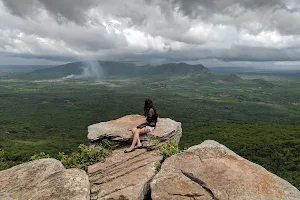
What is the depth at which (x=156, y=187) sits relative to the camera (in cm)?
1145

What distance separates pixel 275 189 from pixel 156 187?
5.08 metres

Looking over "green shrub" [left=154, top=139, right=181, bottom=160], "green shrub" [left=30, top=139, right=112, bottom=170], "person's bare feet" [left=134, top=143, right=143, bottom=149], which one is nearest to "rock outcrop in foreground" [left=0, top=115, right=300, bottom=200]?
"green shrub" [left=154, top=139, right=181, bottom=160]

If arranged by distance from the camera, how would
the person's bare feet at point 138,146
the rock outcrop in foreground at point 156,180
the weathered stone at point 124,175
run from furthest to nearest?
the person's bare feet at point 138,146
the weathered stone at point 124,175
the rock outcrop in foreground at point 156,180

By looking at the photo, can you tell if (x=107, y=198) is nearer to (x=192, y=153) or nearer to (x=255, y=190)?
(x=192, y=153)

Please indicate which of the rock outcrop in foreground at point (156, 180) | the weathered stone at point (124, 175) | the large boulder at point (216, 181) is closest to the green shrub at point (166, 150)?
the weathered stone at point (124, 175)

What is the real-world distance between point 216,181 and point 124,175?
533 cm

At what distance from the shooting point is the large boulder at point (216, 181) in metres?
10.7

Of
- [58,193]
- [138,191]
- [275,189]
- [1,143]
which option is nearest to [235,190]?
[275,189]

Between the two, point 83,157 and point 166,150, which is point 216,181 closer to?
point 166,150

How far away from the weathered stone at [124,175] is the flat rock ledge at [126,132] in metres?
1.53

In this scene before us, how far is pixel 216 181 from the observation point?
1152cm

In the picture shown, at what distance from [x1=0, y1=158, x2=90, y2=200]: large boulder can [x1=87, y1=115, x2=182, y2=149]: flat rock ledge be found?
219 inches

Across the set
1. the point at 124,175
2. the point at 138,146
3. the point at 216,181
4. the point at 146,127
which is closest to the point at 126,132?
the point at 146,127

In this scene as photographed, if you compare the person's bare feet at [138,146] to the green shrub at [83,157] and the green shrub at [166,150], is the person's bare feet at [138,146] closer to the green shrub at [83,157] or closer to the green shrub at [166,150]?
the green shrub at [166,150]
